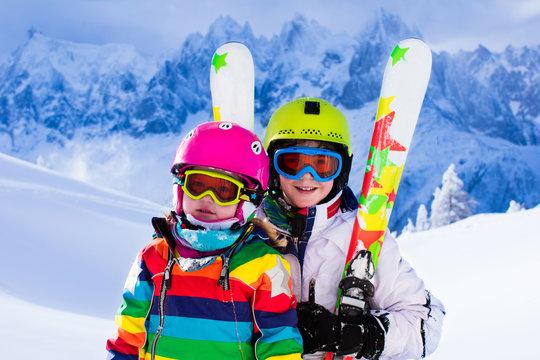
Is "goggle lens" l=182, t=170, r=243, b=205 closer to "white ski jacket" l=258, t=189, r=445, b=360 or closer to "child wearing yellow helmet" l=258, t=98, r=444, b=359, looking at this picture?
"child wearing yellow helmet" l=258, t=98, r=444, b=359

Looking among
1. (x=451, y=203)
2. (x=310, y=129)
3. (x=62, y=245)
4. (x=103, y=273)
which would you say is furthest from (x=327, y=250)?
(x=451, y=203)

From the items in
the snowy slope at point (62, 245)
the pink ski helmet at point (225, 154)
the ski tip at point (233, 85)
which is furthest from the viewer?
the snowy slope at point (62, 245)

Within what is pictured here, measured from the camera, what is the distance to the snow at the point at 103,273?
4402mm

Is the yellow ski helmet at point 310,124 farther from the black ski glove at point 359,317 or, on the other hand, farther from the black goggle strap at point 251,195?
the black ski glove at point 359,317

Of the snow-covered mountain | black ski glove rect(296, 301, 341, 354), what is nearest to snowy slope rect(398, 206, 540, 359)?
black ski glove rect(296, 301, 341, 354)

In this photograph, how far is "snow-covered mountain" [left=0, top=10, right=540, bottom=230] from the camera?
12725cm

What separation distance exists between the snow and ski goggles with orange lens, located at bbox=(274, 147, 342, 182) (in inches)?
101

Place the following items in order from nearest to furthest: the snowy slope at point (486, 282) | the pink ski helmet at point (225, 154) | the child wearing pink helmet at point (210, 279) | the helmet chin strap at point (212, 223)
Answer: the child wearing pink helmet at point (210, 279), the helmet chin strap at point (212, 223), the pink ski helmet at point (225, 154), the snowy slope at point (486, 282)

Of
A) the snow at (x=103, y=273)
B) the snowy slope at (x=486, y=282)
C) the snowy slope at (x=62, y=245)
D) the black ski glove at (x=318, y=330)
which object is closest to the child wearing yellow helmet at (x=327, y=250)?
the black ski glove at (x=318, y=330)

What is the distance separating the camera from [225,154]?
7.47 feet

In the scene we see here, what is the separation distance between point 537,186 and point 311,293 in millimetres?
149773

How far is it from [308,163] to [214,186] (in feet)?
2.14

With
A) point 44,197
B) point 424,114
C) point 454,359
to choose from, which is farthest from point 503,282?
point 424,114

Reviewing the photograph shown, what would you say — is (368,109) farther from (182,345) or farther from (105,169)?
(182,345)
